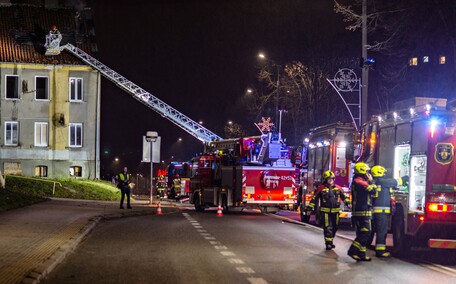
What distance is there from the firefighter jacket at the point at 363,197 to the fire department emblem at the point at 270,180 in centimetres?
1396

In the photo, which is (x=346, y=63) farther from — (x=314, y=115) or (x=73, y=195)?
(x=73, y=195)

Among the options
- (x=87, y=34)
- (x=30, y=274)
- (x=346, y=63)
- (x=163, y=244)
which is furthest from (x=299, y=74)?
(x=30, y=274)

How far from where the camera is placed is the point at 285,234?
19172mm

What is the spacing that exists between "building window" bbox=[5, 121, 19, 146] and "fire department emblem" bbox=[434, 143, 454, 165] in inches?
1419

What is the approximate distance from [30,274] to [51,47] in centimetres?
3599

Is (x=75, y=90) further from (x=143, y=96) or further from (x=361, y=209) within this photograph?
(x=361, y=209)

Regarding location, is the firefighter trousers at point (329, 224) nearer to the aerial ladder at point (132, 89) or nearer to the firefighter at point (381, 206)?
the firefighter at point (381, 206)

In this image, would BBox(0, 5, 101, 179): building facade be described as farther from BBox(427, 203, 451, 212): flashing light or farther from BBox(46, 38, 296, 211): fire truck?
BBox(427, 203, 451, 212): flashing light

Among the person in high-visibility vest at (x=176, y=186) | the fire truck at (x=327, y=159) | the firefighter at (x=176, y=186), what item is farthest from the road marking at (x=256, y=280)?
the firefighter at (x=176, y=186)

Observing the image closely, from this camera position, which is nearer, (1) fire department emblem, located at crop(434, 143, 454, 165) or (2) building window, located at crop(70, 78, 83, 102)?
(1) fire department emblem, located at crop(434, 143, 454, 165)

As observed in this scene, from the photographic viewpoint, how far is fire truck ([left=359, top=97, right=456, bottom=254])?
529 inches

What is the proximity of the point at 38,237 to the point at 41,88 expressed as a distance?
1244 inches

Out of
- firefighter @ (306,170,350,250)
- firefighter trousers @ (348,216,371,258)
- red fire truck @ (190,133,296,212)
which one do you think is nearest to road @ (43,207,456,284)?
firefighter trousers @ (348,216,371,258)

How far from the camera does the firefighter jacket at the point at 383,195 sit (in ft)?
45.9
